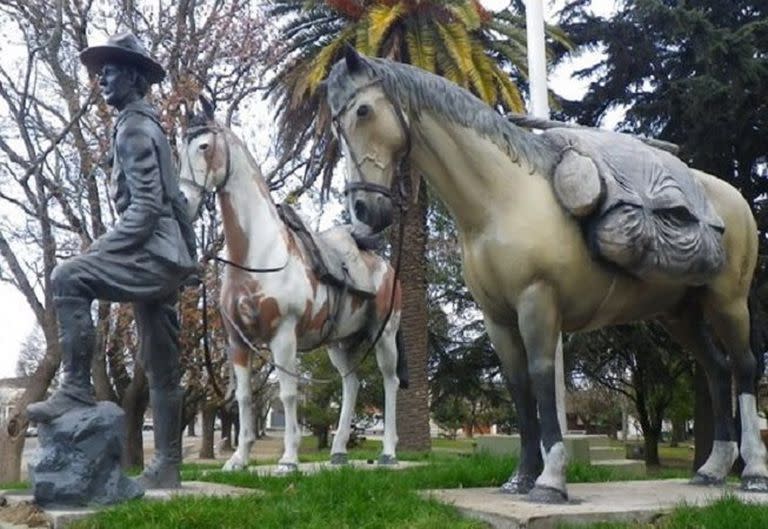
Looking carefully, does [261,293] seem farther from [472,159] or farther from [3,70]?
[3,70]

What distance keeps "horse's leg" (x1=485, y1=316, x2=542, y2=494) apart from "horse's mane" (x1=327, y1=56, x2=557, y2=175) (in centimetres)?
109

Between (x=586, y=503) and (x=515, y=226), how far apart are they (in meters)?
1.60

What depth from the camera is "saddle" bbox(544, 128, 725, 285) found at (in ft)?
16.7

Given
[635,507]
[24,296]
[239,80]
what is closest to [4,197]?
[24,296]

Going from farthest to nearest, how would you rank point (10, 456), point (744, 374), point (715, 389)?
1. point (10, 456)
2. point (715, 389)
3. point (744, 374)

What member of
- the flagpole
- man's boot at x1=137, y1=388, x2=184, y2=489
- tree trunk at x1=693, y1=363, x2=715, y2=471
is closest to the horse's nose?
man's boot at x1=137, y1=388, x2=184, y2=489

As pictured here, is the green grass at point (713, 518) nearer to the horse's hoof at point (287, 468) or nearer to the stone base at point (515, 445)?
the horse's hoof at point (287, 468)

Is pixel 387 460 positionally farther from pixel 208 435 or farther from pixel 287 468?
pixel 208 435

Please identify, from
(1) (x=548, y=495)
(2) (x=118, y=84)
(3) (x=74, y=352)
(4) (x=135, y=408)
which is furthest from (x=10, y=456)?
(1) (x=548, y=495)

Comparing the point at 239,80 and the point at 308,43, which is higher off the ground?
the point at 308,43

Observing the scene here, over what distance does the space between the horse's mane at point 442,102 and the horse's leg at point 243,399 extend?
10.7 feet

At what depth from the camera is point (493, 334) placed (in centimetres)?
559

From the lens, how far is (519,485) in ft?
18.0

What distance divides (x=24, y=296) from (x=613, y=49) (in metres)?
14.7
